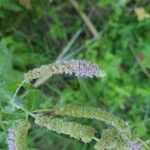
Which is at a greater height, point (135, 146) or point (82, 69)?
point (82, 69)

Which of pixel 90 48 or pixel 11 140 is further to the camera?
pixel 90 48

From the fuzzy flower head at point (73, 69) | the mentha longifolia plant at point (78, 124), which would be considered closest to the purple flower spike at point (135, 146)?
the mentha longifolia plant at point (78, 124)

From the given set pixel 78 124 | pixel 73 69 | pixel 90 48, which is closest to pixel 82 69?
pixel 73 69

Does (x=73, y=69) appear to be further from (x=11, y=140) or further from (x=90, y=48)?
(x=90, y=48)

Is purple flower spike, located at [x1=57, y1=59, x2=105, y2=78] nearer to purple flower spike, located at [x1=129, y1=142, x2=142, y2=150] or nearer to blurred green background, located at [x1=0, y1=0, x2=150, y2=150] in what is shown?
purple flower spike, located at [x1=129, y1=142, x2=142, y2=150]


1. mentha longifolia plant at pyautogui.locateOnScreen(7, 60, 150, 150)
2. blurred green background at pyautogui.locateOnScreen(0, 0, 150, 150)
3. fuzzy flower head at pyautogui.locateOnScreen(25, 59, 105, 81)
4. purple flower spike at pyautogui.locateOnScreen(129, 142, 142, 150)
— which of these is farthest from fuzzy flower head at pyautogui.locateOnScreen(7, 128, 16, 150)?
blurred green background at pyautogui.locateOnScreen(0, 0, 150, 150)

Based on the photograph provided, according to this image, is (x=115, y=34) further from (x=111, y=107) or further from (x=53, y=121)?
(x=53, y=121)
